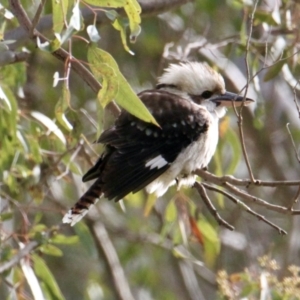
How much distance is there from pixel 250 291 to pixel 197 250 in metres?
1.83

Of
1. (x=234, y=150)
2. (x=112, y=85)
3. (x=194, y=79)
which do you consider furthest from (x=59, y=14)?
(x=234, y=150)

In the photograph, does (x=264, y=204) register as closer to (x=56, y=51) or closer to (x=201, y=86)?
(x=56, y=51)

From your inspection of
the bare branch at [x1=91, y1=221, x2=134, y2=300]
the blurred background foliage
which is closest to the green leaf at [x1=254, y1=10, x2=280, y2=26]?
the blurred background foliage

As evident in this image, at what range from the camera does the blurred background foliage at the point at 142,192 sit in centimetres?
286

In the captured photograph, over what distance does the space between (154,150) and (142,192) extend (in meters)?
1.39

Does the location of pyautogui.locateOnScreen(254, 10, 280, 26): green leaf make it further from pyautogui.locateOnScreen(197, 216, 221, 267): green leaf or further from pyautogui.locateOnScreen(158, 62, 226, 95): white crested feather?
pyautogui.locateOnScreen(197, 216, 221, 267): green leaf

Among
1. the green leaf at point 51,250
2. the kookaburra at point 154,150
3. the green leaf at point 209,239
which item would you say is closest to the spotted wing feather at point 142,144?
the kookaburra at point 154,150

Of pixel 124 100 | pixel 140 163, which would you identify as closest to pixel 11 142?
pixel 140 163

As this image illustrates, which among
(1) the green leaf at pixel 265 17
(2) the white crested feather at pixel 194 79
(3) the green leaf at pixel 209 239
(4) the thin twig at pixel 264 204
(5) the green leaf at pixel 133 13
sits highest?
(1) the green leaf at pixel 265 17

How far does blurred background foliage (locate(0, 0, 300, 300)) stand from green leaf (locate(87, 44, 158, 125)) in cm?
15

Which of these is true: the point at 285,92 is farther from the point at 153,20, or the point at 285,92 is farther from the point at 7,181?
the point at 7,181

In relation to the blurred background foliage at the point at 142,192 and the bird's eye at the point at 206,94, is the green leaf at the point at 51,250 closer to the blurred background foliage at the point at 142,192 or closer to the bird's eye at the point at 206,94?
the blurred background foliage at the point at 142,192

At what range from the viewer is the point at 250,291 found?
9.33 feet

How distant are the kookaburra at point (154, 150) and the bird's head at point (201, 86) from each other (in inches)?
1.9
